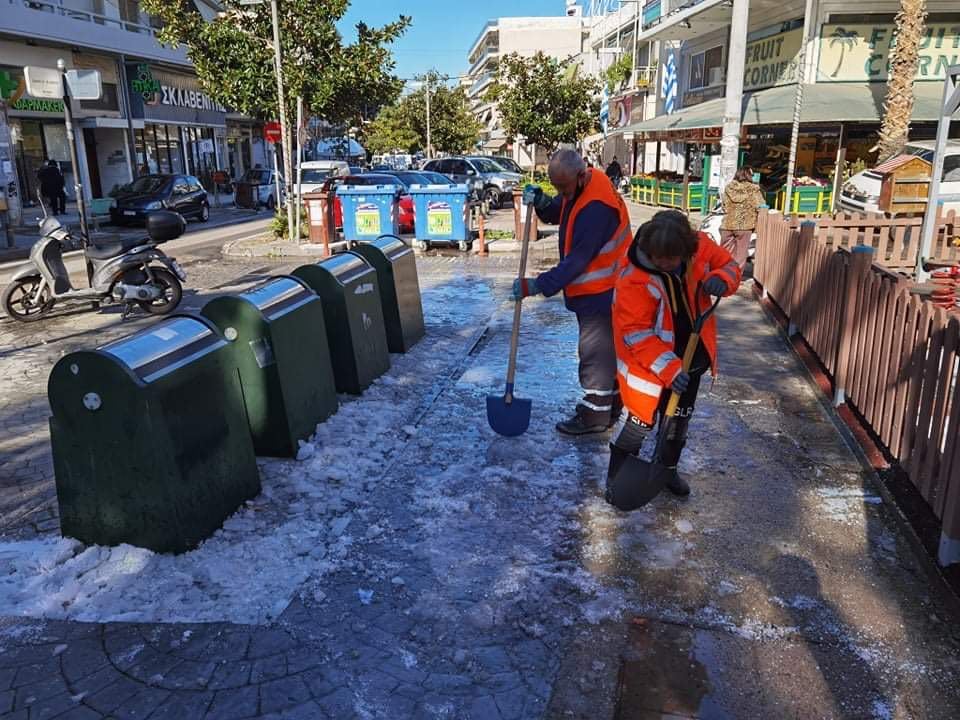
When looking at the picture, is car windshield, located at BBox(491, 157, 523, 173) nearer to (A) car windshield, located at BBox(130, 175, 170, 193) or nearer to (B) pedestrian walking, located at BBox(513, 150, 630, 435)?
(A) car windshield, located at BBox(130, 175, 170, 193)

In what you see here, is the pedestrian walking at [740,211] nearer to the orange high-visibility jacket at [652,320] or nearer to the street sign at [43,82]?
the orange high-visibility jacket at [652,320]

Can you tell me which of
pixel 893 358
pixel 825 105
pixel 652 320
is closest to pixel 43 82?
pixel 652 320

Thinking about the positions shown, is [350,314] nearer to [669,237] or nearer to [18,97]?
[669,237]

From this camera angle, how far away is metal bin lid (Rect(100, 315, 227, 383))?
343cm

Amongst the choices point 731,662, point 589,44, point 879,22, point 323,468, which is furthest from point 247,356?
point 589,44

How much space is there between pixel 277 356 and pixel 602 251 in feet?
6.63

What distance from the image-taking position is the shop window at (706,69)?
25734mm

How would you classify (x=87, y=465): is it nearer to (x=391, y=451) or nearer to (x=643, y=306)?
(x=391, y=451)

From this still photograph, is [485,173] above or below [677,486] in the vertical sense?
above

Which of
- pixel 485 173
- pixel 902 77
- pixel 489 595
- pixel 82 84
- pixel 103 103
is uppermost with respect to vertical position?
pixel 103 103

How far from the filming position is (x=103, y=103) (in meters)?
27.2

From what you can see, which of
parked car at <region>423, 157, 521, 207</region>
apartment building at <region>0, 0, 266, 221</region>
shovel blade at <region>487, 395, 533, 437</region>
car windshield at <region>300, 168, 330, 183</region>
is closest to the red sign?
car windshield at <region>300, 168, 330, 183</region>

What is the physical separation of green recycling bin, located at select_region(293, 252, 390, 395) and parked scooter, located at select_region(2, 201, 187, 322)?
13.1ft

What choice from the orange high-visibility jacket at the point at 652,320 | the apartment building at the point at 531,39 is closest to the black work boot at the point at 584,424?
the orange high-visibility jacket at the point at 652,320
